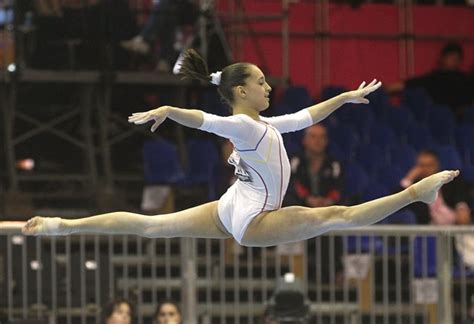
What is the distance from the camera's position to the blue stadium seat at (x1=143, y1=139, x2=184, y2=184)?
39.0ft

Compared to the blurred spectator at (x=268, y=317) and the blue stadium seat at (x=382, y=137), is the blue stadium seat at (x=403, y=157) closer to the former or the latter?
the blue stadium seat at (x=382, y=137)

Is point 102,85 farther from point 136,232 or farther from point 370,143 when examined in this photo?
point 136,232

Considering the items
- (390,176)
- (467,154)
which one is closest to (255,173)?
(390,176)

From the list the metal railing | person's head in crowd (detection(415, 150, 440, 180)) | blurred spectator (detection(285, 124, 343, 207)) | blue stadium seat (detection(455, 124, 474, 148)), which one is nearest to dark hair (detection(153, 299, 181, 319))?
the metal railing

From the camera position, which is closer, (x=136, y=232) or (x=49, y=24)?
(x=136, y=232)

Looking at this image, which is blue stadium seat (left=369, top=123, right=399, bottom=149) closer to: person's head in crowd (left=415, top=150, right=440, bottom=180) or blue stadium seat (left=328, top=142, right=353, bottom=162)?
blue stadium seat (left=328, top=142, right=353, bottom=162)

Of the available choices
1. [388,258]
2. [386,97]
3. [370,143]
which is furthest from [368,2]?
[388,258]

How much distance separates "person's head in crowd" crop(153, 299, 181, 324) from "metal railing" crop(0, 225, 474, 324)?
22 cm

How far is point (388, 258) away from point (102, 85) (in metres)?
3.61

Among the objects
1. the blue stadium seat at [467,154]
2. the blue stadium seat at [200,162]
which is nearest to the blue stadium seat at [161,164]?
the blue stadium seat at [200,162]

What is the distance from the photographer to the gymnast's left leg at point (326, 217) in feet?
23.5

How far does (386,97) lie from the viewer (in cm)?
1432

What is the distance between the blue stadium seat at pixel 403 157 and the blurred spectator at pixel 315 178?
5.83 ft

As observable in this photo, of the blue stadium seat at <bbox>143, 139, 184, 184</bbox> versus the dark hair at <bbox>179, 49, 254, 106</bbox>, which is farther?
the blue stadium seat at <bbox>143, 139, 184, 184</bbox>
